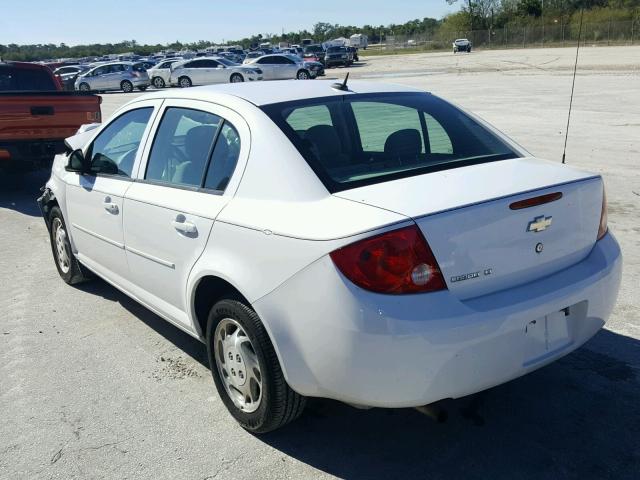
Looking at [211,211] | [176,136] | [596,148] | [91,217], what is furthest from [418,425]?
[596,148]

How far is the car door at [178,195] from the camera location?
11.7 feet

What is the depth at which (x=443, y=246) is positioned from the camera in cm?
279

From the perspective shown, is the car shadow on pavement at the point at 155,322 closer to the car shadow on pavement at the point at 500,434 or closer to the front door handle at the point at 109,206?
the front door handle at the point at 109,206

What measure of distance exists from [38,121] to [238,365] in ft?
25.0

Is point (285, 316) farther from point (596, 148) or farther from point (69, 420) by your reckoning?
point (596, 148)

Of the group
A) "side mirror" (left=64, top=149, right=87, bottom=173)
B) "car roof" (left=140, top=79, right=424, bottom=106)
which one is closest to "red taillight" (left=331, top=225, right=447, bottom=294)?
"car roof" (left=140, top=79, right=424, bottom=106)

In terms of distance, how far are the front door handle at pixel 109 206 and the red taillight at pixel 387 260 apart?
2.22 meters

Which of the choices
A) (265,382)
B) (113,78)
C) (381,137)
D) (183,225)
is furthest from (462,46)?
(265,382)

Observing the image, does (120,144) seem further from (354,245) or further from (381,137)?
A: (354,245)

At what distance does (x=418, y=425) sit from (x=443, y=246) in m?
1.19

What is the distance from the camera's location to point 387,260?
2734 millimetres

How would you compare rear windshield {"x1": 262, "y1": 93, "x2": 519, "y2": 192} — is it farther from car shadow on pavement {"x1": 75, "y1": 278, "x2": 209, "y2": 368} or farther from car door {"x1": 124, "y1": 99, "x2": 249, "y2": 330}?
A: car shadow on pavement {"x1": 75, "y1": 278, "x2": 209, "y2": 368}

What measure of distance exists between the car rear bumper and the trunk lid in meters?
0.10

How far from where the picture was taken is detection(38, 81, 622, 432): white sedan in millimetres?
2742
